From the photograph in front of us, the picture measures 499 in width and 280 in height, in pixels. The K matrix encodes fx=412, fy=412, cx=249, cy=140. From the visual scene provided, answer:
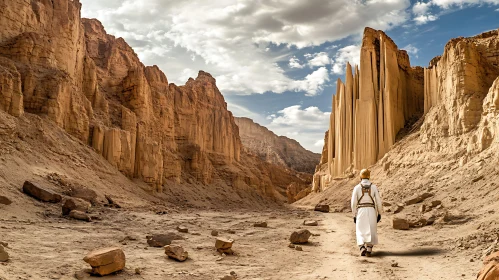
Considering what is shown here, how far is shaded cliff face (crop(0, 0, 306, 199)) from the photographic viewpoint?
28.4m

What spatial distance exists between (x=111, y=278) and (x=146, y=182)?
31903 mm

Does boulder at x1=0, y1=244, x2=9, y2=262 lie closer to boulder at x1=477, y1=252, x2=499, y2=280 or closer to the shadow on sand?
boulder at x1=477, y1=252, x2=499, y2=280

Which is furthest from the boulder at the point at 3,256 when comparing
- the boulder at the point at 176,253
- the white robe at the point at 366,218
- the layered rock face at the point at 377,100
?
the layered rock face at the point at 377,100

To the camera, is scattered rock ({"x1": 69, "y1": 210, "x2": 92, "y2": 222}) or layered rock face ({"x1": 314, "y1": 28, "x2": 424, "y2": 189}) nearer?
scattered rock ({"x1": 69, "y1": 210, "x2": 92, "y2": 222})

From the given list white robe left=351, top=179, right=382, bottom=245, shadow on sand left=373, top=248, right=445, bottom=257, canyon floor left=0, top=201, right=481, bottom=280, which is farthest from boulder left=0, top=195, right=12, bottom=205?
shadow on sand left=373, top=248, right=445, bottom=257

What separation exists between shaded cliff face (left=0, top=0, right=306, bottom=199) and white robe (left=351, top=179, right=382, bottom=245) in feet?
70.9

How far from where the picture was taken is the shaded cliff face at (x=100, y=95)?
93.3 feet

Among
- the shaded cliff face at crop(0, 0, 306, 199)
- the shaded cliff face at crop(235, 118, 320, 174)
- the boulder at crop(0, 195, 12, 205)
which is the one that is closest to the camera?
the boulder at crop(0, 195, 12, 205)

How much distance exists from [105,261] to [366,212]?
6.40 metres

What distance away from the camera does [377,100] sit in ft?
125

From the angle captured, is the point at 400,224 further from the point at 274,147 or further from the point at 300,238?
the point at 274,147

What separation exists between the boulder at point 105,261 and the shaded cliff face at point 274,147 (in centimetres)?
11845

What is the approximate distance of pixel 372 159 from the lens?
3681cm

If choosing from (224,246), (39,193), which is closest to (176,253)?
(224,246)
